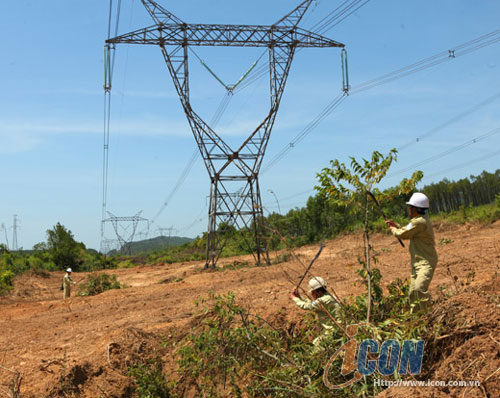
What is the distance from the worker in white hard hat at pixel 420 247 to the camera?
5586mm

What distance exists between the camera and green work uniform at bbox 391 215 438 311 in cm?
557

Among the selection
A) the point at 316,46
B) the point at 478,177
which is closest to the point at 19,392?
the point at 316,46

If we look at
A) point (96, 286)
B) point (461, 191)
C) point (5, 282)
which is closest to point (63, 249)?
point (5, 282)

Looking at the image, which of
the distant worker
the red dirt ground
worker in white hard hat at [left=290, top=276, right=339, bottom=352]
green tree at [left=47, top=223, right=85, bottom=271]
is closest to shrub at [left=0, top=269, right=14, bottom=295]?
the red dirt ground

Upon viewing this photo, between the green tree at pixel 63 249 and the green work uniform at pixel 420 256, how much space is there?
2933 cm

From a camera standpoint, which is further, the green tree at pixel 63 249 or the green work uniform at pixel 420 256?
the green tree at pixel 63 249

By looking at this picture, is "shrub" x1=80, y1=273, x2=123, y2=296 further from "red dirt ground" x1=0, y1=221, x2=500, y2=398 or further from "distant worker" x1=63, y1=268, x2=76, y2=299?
"red dirt ground" x1=0, y1=221, x2=500, y2=398

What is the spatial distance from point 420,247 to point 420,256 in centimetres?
11

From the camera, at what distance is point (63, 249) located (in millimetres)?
32469

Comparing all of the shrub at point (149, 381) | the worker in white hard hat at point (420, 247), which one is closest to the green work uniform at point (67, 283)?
the shrub at point (149, 381)

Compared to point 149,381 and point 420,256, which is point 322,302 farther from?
point 149,381

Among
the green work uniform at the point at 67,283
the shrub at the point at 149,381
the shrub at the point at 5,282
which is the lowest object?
the shrub at the point at 149,381

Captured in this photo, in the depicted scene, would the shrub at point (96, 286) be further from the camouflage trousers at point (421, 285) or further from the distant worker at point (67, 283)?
the camouflage trousers at point (421, 285)

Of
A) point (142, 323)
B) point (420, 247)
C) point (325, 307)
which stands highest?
point (420, 247)
